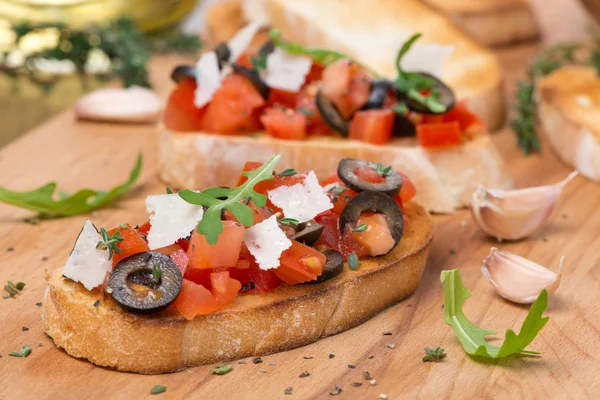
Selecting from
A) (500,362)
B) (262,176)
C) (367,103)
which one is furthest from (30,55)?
(500,362)

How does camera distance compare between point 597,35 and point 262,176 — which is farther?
point 597,35

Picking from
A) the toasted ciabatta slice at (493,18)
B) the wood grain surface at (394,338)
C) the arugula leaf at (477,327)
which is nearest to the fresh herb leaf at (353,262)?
the wood grain surface at (394,338)

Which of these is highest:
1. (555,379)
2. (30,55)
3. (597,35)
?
(555,379)

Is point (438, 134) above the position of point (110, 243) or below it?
below

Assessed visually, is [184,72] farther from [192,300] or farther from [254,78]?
[192,300]

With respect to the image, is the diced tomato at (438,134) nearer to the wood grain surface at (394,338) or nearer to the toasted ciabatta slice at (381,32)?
the wood grain surface at (394,338)

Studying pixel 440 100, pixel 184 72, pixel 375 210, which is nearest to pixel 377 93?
pixel 440 100

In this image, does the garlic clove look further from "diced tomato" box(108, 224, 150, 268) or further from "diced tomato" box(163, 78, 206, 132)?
"diced tomato" box(163, 78, 206, 132)

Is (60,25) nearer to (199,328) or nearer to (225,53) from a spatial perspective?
(225,53)
